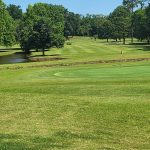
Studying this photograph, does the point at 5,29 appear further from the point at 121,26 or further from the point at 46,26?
the point at 121,26

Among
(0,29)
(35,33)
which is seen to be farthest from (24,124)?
(0,29)

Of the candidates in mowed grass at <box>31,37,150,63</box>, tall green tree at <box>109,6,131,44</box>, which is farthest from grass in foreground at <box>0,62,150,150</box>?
tall green tree at <box>109,6,131,44</box>

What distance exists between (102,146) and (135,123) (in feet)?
10.6

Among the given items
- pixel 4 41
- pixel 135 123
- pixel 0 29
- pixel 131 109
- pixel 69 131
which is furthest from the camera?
pixel 4 41

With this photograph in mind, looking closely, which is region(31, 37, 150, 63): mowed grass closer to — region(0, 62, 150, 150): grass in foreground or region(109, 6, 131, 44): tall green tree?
region(109, 6, 131, 44): tall green tree

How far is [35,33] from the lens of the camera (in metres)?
82.2

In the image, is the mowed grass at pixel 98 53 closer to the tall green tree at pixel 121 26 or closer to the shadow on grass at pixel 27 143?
the tall green tree at pixel 121 26

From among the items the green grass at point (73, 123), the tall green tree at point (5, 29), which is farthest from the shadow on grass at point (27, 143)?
the tall green tree at point (5, 29)

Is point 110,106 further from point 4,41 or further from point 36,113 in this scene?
point 4,41

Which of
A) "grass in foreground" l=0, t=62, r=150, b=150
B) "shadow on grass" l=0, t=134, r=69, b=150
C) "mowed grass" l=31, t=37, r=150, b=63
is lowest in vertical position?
"mowed grass" l=31, t=37, r=150, b=63

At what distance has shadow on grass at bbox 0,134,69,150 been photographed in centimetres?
1101

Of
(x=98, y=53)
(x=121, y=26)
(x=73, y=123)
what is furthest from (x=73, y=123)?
(x=121, y=26)

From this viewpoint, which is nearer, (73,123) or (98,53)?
(73,123)

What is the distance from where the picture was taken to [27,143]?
1162 centimetres
